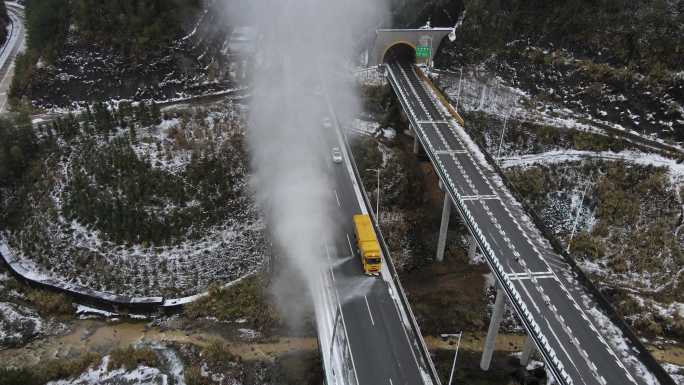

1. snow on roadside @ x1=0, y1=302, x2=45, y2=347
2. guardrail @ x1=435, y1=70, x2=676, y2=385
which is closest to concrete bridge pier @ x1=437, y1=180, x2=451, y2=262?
guardrail @ x1=435, y1=70, x2=676, y2=385

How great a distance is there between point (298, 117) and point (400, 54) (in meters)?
19.0

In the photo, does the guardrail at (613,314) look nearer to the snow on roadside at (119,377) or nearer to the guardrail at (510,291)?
the guardrail at (510,291)

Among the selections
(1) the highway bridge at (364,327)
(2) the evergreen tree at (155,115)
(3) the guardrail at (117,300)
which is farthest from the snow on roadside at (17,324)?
(1) the highway bridge at (364,327)

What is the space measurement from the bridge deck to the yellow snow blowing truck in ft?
23.5

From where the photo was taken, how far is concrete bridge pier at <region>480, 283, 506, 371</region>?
103ft

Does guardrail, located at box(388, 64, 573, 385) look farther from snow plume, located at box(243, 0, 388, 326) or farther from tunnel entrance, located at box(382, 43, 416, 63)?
tunnel entrance, located at box(382, 43, 416, 63)

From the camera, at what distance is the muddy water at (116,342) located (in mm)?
35781

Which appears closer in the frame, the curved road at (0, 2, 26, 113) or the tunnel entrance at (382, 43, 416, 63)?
the curved road at (0, 2, 26, 113)

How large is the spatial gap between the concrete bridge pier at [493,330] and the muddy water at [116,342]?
12918 mm

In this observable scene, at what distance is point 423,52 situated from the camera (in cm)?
5981

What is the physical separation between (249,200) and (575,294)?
102 ft

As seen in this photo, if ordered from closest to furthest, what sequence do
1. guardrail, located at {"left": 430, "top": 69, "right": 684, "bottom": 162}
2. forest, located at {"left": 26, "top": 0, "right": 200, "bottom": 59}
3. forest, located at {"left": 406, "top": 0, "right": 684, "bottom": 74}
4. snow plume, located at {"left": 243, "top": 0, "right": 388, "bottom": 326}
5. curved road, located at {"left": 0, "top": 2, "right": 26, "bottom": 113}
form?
snow plume, located at {"left": 243, "top": 0, "right": 388, "bottom": 326} → guardrail, located at {"left": 430, "top": 69, "right": 684, "bottom": 162} → forest, located at {"left": 406, "top": 0, "right": 684, "bottom": 74} → forest, located at {"left": 26, "top": 0, "right": 200, "bottom": 59} → curved road, located at {"left": 0, "top": 2, "right": 26, "bottom": 113}

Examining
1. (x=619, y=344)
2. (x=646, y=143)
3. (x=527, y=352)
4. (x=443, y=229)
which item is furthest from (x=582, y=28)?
(x=619, y=344)

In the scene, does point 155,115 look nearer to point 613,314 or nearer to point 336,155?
point 336,155
